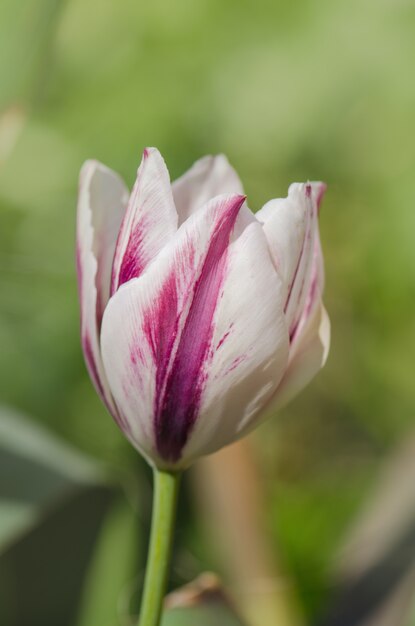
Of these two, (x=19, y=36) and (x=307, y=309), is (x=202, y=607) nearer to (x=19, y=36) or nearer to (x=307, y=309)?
(x=307, y=309)

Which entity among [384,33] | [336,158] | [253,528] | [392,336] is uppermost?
[384,33]

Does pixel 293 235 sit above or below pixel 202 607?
above

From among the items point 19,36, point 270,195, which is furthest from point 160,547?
point 270,195

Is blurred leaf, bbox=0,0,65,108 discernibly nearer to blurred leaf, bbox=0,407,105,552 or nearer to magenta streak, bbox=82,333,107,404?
blurred leaf, bbox=0,407,105,552

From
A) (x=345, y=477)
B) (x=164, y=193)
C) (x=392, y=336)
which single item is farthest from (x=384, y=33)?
(x=164, y=193)

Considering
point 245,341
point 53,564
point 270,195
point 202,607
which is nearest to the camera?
point 245,341

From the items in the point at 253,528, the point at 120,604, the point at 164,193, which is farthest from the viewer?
the point at 253,528

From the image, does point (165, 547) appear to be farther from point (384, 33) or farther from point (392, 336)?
point (384, 33)
